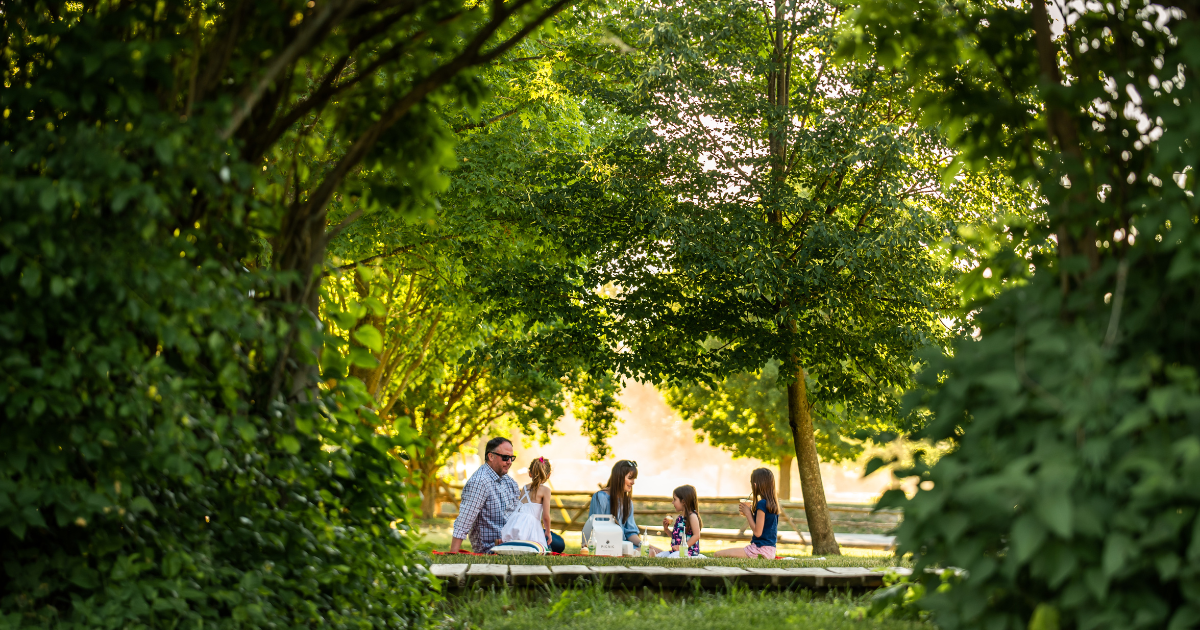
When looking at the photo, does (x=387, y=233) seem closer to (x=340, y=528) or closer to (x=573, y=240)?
(x=573, y=240)

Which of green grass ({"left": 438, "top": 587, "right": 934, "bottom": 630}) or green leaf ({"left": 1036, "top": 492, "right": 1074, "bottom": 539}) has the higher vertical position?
green leaf ({"left": 1036, "top": 492, "right": 1074, "bottom": 539})

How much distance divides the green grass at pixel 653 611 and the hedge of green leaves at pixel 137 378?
147 centimetres

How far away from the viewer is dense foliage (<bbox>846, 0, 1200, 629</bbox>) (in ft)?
6.68

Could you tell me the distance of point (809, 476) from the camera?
11.5 meters

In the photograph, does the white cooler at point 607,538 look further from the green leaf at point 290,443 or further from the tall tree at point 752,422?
the tall tree at point 752,422

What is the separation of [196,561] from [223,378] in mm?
750

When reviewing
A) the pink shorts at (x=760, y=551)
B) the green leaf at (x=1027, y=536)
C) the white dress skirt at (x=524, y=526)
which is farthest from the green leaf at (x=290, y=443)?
the pink shorts at (x=760, y=551)

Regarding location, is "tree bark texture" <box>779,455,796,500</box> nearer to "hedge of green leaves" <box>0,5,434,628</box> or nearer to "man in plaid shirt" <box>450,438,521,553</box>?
"man in plaid shirt" <box>450,438,521,553</box>

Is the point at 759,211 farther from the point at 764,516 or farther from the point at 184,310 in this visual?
the point at 184,310

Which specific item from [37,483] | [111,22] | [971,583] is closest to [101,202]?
[111,22]

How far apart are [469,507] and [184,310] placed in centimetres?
546

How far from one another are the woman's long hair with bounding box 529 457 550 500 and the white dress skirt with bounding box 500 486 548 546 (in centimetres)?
94

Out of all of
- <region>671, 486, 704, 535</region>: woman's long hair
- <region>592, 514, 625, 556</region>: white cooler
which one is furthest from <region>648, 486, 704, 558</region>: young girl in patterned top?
<region>592, 514, 625, 556</region>: white cooler

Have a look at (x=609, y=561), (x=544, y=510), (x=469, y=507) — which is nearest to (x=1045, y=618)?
(x=609, y=561)
